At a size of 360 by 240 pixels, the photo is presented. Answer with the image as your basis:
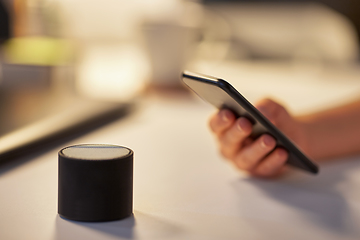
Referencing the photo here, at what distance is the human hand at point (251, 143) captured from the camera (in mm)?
456

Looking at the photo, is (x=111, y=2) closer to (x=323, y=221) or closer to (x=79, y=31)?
(x=79, y=31)

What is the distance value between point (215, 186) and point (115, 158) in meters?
0.18

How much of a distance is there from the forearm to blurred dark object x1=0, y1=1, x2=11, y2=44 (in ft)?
2.73

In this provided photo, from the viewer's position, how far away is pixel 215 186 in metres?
0.47

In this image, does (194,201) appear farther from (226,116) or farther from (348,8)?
(348,8)

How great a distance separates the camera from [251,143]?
487 mm

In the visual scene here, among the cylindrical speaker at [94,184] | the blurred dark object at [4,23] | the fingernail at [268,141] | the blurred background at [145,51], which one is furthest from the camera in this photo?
the blurred dark object at [4,23]

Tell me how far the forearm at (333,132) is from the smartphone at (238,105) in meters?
0.14

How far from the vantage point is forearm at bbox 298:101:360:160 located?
61cm

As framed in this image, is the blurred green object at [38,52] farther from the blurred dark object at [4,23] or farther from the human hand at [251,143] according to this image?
the human hand at [251,143]

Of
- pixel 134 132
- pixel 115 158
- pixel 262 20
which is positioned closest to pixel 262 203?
pixel 115 158

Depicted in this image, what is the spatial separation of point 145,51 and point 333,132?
61 centimetres

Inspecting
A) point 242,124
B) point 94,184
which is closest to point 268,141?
point 242,124

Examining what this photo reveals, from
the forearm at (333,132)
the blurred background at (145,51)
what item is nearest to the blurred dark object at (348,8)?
the blurred background at (145,51)
